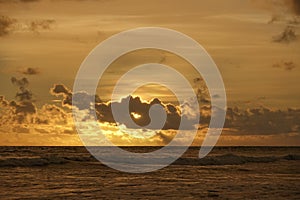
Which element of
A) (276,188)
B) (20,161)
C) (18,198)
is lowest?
(276,188)

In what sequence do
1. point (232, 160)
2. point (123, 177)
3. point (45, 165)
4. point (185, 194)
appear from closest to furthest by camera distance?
1. point (185, 194)
2. point (123, 177)
3. point (45, 165)
4. point (232, 160)

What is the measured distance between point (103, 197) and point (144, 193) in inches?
116

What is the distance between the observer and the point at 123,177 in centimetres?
4406

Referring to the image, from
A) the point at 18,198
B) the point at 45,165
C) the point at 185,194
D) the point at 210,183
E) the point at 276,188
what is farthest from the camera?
the point at 45,165

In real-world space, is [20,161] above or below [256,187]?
above

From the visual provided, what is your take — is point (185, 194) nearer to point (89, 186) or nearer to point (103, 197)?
point (103, 197)

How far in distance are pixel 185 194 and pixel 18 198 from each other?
9439 mm

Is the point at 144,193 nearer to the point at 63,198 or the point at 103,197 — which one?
the point at 103,197

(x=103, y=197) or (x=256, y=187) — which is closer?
(x=103, y=197)

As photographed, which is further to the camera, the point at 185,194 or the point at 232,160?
the point at 232,160

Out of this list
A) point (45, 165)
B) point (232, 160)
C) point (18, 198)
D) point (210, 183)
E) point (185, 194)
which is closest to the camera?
point (18, 198)

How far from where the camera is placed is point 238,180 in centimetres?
4156

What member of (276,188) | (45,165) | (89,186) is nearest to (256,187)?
(276,188)

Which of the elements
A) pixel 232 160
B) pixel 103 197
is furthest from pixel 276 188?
pixel 232 160
